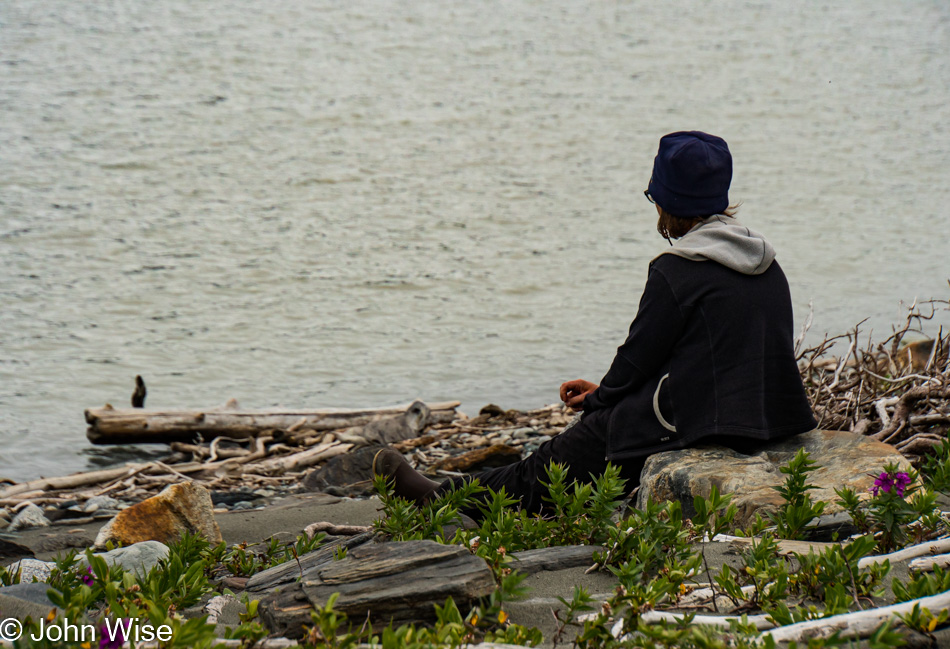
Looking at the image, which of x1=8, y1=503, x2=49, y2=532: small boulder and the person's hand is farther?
x1=8, y1=503, x2=49, y2=532: small boulder

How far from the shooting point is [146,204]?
17547mm

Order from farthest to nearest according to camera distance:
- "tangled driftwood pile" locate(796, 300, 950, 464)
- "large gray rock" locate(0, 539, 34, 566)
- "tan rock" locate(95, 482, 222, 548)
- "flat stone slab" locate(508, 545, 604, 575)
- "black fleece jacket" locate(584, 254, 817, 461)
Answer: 1. "tangled driftwood pile" locate(796, 300, 950, 464)
2. "large gray rock" locate(0, 539, 34, 566)
3. "tan rock" locate(95, 482, 222, 548)
4. "black fleece jacket" locate(584, 254, 817, 461)
5. "flat stone slab" locate(508, 545, 604, 575)

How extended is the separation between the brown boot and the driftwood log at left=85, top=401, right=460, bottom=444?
356 centimetres

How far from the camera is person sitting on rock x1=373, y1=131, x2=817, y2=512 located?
3.91 m

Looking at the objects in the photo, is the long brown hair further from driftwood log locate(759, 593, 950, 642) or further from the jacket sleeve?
driftwood log locate(759, 593, 950, 642)


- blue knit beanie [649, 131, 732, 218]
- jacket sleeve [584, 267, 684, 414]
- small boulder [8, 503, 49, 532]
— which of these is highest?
blue knit beanie [649, 131, 732, 218]

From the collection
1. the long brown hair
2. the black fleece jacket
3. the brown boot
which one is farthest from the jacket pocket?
the brown boot

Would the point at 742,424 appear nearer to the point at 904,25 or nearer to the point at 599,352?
the point at 599,352

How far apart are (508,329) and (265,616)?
33.6 feet

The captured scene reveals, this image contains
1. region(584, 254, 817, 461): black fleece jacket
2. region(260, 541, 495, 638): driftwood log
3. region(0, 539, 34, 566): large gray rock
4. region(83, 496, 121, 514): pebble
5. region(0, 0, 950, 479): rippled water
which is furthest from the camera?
region(0, 0, 950, 479): rippled water

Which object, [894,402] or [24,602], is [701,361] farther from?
[24,602]

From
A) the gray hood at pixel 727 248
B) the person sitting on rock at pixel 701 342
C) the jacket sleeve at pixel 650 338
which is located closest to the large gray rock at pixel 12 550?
the person sitting on rock at pixel 701 342

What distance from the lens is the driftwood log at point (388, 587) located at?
8.13 ft

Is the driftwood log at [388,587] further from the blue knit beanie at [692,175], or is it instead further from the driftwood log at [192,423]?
the driftwood log at [192,423]
